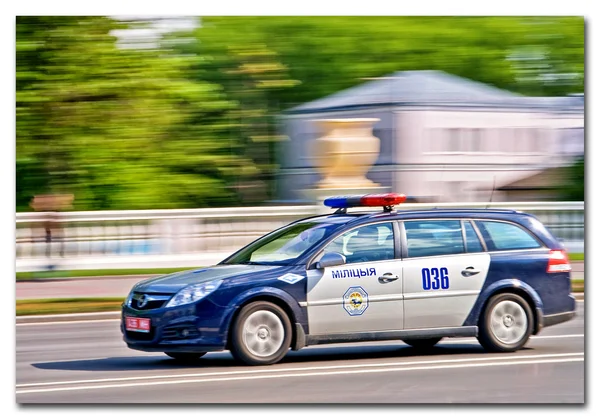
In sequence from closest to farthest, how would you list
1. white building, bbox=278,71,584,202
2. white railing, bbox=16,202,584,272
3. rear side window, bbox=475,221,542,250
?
rear side window, bbox=475,221,542,250 < white railing, bbox=16,202,584,272 < white building, bbox=278,71,584,202

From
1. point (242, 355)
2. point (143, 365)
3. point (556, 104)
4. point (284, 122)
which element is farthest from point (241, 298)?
point (556, 104)

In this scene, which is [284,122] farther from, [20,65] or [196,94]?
[20,65]

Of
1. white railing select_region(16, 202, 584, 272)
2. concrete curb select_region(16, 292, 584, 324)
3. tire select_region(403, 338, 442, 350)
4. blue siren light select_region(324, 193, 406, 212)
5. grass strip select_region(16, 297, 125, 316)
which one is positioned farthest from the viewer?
white railing select_region(16, 202, 584, 272)

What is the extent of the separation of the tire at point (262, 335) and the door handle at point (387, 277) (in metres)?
0.96

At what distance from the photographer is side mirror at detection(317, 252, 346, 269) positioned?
10.0 meters

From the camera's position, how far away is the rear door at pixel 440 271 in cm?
1027

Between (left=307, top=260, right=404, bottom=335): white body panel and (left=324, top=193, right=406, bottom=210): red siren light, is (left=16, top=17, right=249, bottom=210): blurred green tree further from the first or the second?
(left=307, top=260, right=404, bottom=335): white body panel

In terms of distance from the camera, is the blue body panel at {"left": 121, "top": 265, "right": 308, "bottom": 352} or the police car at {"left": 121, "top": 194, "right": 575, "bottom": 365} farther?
the police car at {"left": 121, "top": 194, "right": 575, "bottom": 365}

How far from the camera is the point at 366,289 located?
1009cm

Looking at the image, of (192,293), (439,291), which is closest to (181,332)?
(192,293)

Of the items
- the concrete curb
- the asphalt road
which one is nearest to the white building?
the concrete curb

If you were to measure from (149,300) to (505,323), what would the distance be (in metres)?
3.43

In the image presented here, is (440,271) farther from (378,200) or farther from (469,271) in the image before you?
(378,200)

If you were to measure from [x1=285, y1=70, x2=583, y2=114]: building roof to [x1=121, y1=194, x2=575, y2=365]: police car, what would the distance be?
696cm
